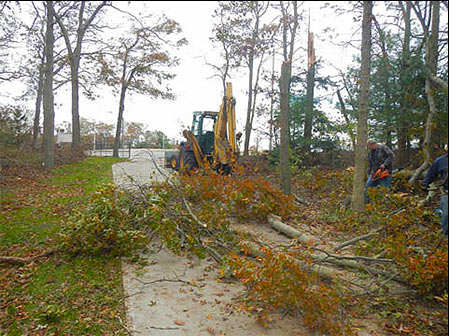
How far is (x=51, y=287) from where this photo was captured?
432 cm

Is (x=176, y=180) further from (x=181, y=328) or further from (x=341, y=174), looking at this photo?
(x=341, y=174)

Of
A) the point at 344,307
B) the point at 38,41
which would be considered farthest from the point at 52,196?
the point at 38,41

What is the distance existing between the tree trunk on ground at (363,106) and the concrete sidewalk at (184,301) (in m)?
4.01

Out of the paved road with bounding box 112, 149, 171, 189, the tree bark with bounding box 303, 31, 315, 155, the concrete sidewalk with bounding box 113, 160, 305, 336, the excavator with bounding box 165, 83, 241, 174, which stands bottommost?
the concrete sidewalk with bounding box 113, 160, 305, 336

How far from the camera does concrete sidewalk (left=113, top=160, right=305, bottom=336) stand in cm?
356

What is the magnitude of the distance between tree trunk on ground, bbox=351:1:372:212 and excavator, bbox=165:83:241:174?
11.7 ft

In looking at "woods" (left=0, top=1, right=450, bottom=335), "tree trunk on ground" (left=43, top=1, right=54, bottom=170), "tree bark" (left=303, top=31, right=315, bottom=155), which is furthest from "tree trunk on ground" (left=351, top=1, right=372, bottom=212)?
"tree trunk on ground" (left=43, top=1, right=54, bottom=170)

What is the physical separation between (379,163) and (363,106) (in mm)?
1406

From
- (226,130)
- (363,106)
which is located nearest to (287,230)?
(363,106)

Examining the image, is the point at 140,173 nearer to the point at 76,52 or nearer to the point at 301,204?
the point at 301,204

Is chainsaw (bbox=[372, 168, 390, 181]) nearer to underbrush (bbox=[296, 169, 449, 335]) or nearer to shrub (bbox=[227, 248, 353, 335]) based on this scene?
underbrush (bbox=[296, 169, 449, 335])

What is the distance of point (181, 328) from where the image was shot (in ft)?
11.7

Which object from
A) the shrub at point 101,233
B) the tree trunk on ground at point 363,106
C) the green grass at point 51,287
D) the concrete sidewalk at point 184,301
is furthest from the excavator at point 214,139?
the concrete sidewalk at point 184,301

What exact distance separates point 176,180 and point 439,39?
7.89m
